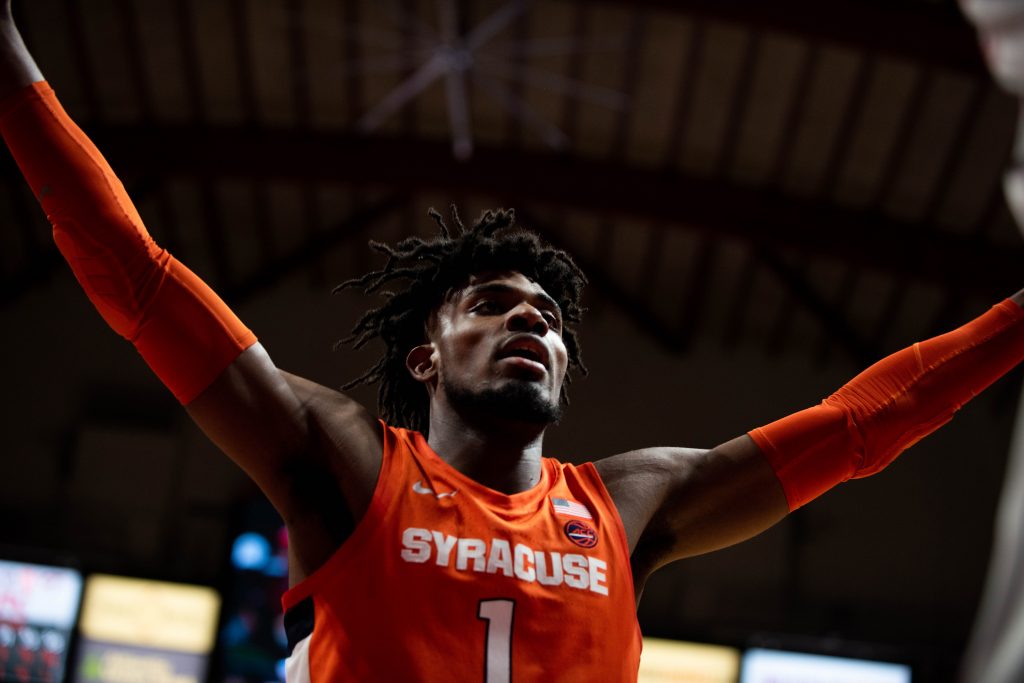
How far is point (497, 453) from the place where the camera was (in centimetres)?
224


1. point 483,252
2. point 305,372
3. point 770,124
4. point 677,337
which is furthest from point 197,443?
point 483,252

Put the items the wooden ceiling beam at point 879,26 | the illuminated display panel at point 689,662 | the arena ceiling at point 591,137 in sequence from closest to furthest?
the illuminated display panel at point 689,662
the wooden ceiling beam at point 879,26
the arena ceiling at point 591,137

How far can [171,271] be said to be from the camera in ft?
6.24

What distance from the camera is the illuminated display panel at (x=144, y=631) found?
295 inches

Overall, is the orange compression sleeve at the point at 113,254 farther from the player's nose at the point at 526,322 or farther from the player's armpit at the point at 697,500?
the player's armpit at the point at 697,500

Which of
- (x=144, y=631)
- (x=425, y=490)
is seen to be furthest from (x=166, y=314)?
(x=144, y=631)

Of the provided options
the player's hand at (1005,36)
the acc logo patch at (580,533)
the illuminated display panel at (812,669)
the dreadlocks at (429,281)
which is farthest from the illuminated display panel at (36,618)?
the player's hand at (1005,36)

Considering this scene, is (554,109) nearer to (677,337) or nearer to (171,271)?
(677,337)

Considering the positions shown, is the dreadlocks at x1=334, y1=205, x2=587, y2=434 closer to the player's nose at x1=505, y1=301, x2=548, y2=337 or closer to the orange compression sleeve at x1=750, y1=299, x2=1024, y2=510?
the player's nose at x1=505, y1=301, x2=548, y2=337

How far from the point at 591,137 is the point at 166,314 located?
336 inches

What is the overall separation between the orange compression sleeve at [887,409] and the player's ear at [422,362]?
0.72 metres

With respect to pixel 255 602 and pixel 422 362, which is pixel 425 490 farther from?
pixel 255 602

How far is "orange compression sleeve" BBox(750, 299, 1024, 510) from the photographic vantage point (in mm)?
2299

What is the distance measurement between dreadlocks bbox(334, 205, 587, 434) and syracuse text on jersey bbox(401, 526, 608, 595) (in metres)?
0.72
